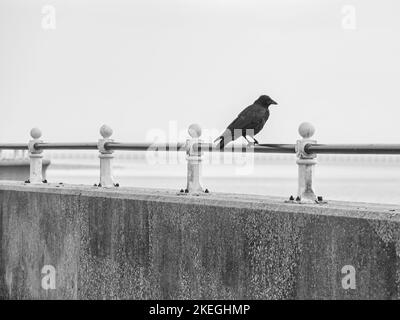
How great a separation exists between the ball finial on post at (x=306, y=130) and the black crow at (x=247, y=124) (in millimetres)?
1053

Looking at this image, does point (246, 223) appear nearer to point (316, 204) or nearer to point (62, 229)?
point (316, 204)

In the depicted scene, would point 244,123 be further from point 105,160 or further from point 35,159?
point 35,159

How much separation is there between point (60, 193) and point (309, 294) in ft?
17.6

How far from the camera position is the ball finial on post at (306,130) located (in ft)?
28.5

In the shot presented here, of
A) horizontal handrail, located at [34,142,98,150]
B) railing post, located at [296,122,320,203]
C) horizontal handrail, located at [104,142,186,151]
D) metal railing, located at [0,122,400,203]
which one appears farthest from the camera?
horizontal handrail, located at [34,142,98,150]

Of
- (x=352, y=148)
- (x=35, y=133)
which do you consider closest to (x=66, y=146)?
(x=35, y=133)

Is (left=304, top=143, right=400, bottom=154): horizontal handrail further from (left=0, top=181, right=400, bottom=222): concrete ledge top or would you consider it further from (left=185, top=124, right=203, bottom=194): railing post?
(left=185, top=124, right=203, bottom=194): railing post

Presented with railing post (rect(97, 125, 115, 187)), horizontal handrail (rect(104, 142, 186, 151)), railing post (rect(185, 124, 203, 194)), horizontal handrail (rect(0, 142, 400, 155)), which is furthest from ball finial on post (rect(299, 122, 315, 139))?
railing post (rect(97, 125, 115, 187))

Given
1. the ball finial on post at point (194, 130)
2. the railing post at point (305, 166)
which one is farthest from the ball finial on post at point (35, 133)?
the railing post at point (305, 166)

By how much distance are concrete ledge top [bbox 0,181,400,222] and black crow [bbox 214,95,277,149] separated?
636 millimetres

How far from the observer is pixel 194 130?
10375 mm

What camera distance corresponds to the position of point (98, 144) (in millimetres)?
12188

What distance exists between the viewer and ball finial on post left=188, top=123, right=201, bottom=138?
10.4 meters

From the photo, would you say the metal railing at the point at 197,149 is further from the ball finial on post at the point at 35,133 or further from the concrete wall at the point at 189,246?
the concrete wall at the point at 189,246
